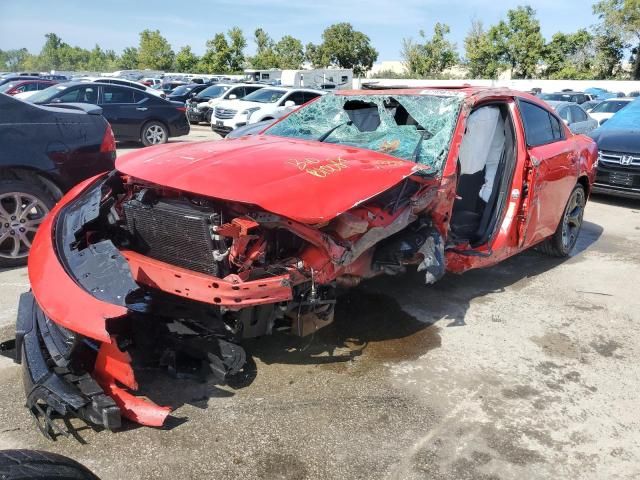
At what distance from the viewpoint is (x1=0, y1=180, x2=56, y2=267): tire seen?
4.71 meters

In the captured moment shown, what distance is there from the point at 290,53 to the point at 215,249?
63.1m

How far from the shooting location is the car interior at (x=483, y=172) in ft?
14.7

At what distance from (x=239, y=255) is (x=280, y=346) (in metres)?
1.02

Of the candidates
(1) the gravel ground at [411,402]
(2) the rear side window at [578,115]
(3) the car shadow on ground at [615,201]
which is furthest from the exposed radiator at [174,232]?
(2) the rear side window at [578,115]

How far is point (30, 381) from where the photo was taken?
2.61 m

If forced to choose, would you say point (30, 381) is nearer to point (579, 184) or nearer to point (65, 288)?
point (65, 288)

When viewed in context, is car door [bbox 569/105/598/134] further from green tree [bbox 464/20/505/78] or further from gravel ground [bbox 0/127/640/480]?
green tree [bbox 464/20/505/78]

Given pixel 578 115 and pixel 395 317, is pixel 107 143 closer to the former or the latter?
pixel 395 317

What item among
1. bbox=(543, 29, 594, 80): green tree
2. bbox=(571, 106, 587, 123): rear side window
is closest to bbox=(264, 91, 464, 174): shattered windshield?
bbox=(571, 106, 587, 123): rear side window

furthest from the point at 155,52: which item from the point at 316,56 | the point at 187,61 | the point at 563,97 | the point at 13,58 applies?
the point at 13,58

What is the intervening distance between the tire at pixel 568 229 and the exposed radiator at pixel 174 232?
3.93m

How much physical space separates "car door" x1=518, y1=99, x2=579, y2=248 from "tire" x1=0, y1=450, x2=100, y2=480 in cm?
380

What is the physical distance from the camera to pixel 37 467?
5.40 feet

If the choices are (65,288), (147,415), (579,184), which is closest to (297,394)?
(147,415)
